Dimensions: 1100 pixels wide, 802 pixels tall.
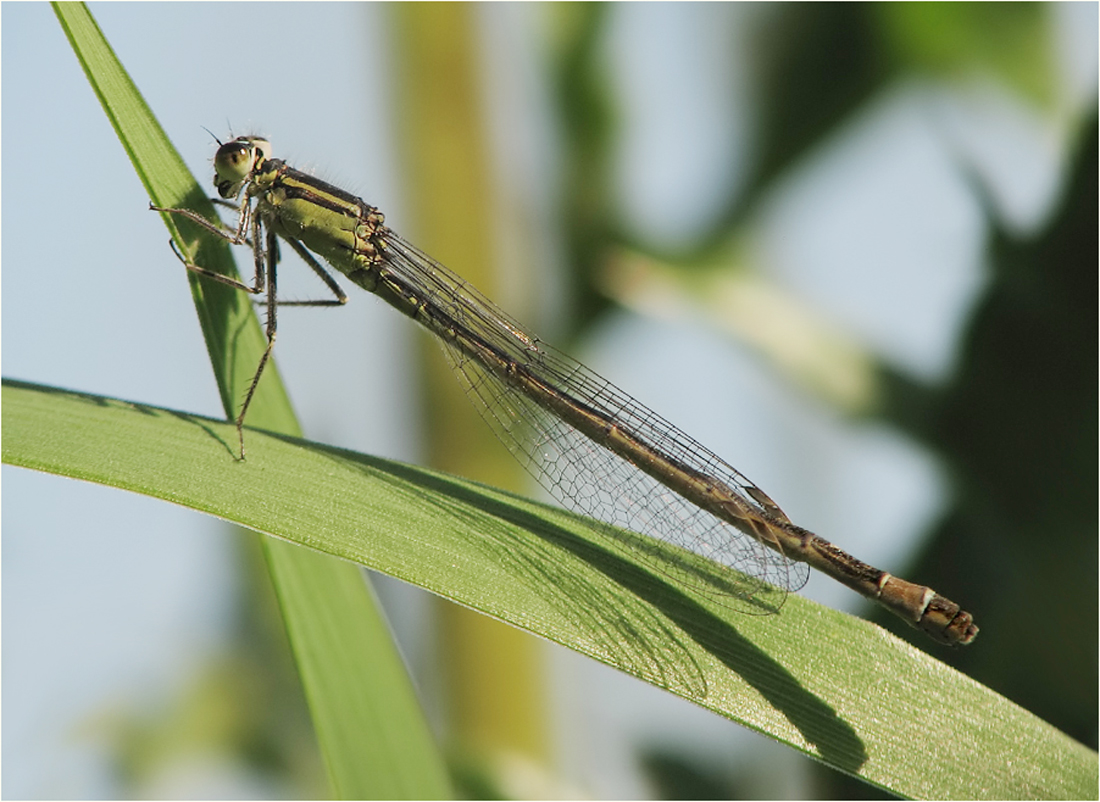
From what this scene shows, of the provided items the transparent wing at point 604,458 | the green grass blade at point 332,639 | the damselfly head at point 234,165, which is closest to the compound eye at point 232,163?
the damselfly head at point 234,165

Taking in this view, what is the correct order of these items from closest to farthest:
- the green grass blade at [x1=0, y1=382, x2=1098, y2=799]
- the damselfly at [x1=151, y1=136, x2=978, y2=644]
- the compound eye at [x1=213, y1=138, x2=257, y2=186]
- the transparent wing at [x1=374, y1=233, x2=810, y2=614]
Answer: the green grass blade at [x1=0, y1=382, x2=1098, y2=799] → the transparent wing at [x1=374, y1=233, x2=810, y2=614] → the damselfly at [x1=151, y1=136, x2=978, y2=644] → the compound eye at [x1=213, y1=138, x2=257, y2=186]

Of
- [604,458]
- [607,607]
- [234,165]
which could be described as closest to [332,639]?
[607,607]

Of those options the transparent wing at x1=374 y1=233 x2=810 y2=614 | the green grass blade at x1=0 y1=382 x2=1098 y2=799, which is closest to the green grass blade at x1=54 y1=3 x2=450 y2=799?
the green grass blade at x1=0 y1=382 x2=1098 y2=799

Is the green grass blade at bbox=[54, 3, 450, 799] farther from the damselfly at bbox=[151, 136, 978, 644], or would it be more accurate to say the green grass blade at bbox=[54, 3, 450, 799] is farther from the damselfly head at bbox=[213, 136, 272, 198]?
the damselfly head at bbox=[213, 136, 272, 198]

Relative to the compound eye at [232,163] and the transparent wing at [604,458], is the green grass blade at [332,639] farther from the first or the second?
the compound eye at [232,163]

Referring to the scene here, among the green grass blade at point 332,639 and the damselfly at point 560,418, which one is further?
the damselfly at point 560,418

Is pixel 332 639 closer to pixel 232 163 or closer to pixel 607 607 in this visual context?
pixel 607 607

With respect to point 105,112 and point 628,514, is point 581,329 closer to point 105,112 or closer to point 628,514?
point 628,514

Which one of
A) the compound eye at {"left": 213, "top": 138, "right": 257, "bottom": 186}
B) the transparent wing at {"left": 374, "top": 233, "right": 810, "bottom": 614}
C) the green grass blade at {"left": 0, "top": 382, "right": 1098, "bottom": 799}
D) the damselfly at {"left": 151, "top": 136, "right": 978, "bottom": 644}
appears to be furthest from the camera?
the compound eye at {"left": 213, "top": 138, "right": 257, "bottom": 186}
